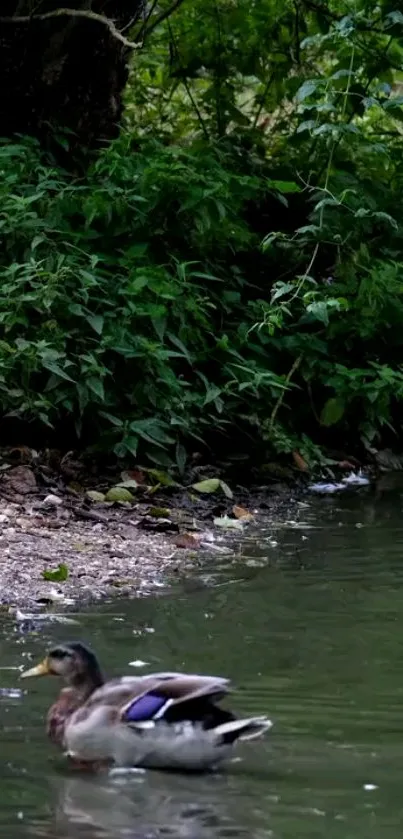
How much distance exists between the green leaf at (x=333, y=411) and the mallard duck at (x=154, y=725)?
6765 mm

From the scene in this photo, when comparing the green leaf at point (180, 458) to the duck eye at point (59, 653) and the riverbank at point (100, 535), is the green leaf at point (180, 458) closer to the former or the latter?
the riverbank at point (100, 535)

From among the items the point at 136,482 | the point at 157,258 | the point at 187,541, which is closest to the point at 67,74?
the point at 157,258

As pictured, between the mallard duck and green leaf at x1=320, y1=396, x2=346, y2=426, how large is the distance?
676 cm

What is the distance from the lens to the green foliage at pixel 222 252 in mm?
10008

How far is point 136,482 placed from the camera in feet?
32.4

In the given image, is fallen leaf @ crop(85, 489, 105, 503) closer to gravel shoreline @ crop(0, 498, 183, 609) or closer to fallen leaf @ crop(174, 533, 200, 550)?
gravel shoreline @ crop(0, 498, 183, 609)

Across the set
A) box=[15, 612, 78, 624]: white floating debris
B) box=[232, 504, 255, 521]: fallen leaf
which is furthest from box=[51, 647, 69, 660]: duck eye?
box=[232, 504, 255, 521]: fallen leaf

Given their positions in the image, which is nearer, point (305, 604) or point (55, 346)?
point (305, 604)

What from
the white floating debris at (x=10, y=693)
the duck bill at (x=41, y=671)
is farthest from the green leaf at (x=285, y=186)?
the duck bill at (x=41, y=671)

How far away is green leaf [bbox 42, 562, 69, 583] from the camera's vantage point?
7.59 m

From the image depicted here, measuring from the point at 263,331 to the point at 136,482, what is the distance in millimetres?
2448

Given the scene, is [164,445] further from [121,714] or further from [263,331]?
[121,714]

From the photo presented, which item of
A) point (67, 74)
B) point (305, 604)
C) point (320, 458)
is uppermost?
point (67, 74)

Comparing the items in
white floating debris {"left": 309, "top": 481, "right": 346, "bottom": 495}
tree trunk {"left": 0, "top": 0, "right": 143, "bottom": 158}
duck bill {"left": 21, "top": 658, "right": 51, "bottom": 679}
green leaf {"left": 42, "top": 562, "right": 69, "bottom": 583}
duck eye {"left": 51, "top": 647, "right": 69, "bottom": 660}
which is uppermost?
tree trunk {"left": 0, "top": 0, "right": 143, "bottom": 158}
